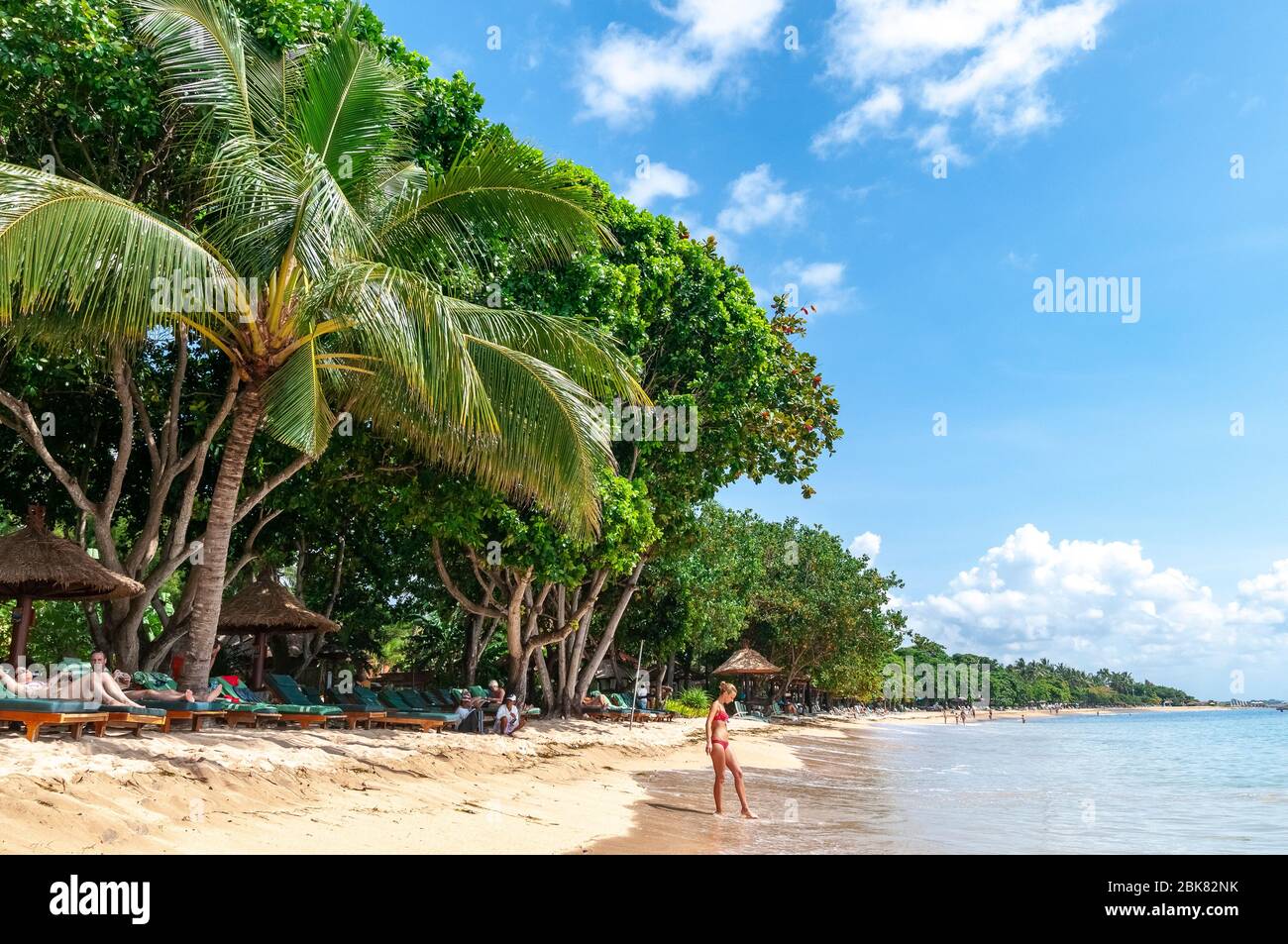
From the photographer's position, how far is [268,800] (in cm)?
848

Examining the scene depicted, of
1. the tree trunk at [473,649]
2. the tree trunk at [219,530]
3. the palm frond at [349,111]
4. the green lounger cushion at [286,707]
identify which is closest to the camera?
the tree trunk at [219,530]

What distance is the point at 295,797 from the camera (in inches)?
345

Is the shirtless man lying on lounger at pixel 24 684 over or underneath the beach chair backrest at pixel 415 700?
over

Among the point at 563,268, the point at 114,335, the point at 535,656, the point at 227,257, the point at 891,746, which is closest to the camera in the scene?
the point at 114,335

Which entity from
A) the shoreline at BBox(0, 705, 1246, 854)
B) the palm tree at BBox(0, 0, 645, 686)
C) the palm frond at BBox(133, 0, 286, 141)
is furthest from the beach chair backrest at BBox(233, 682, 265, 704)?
the palm frond at BBox(133, 0, 286, 141)

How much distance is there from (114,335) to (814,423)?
1436 centimetres

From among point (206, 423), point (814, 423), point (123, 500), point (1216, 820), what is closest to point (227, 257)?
point (206, 423)

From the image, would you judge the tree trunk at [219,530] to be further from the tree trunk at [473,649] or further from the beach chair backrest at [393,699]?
the tree trunk at [473,649]

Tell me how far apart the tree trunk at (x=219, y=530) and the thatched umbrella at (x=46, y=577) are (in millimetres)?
2899

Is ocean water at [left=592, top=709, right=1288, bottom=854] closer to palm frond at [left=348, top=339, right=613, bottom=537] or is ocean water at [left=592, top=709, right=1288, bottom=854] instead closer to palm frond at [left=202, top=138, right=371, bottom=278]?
palm frond at [left=348, top=339, right=613, bottom=537]

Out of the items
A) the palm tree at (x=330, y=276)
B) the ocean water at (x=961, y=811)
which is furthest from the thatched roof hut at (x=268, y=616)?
the ocean water at (x=961, y=811)

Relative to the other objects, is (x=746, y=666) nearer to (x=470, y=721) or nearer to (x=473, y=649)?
(x=473, y=649)

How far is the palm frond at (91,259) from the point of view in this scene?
7.64 meters

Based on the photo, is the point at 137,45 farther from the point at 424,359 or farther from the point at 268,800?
the point at 268,800
